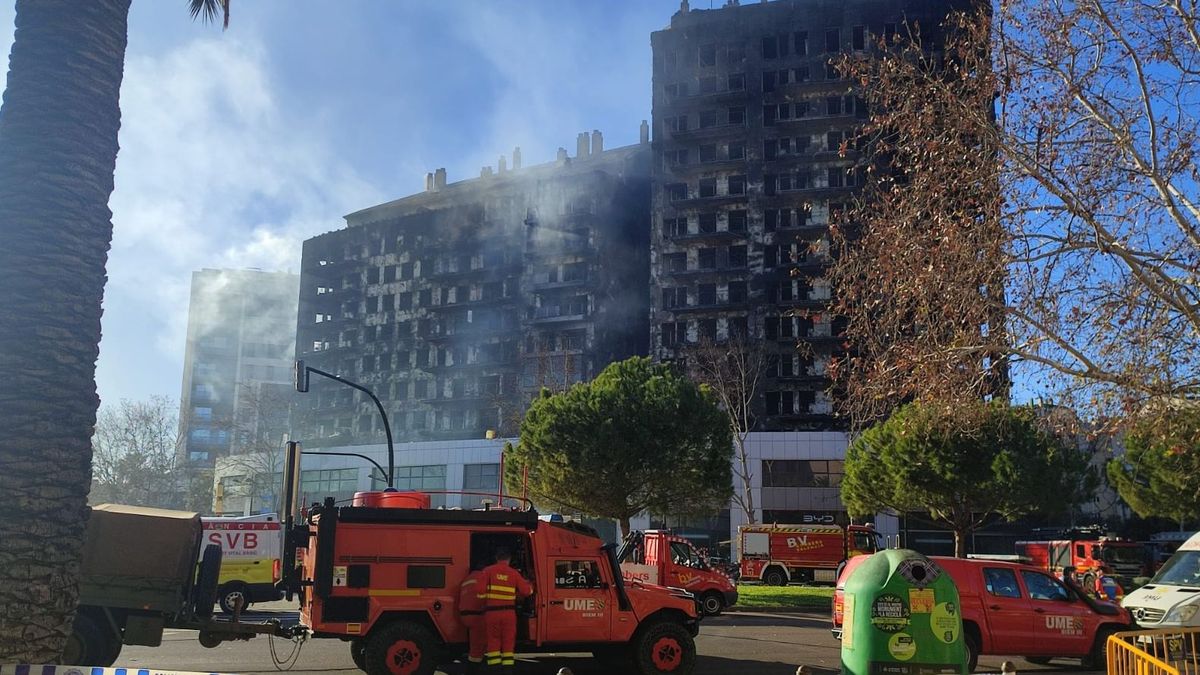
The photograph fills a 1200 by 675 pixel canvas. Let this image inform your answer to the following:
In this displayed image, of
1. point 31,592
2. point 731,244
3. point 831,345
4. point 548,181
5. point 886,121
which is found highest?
point 548,181

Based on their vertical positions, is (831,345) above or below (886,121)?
above

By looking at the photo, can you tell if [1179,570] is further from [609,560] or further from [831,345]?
[831,345]

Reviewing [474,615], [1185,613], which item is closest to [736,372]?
[1185,613]

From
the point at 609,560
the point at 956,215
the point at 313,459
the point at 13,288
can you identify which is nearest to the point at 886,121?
the point at 956,215

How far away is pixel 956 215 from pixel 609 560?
21.7ft

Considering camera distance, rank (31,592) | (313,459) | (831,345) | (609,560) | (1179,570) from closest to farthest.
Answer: (31,592) → (609,560) → (1179,570) → (831,345) → (313,459)

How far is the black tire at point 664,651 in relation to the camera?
1281 cm

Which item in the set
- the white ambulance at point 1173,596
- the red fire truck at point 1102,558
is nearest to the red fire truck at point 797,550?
the red fire truck at point 1102,558

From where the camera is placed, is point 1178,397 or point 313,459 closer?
point 1178,397

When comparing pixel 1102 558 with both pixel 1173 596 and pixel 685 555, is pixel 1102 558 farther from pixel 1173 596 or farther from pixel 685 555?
pixel 1173 596

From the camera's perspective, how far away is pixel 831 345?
6369 centimetres

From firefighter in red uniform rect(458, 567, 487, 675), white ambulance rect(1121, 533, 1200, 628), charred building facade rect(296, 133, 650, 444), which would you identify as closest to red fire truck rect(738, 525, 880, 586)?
white ambulance rect(1121, 533, 1200, 628)

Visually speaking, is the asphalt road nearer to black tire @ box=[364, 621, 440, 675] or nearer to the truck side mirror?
black tire @ box=[364, 621, 440, 675]

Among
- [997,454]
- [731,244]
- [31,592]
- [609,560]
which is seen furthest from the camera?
[731,244]
